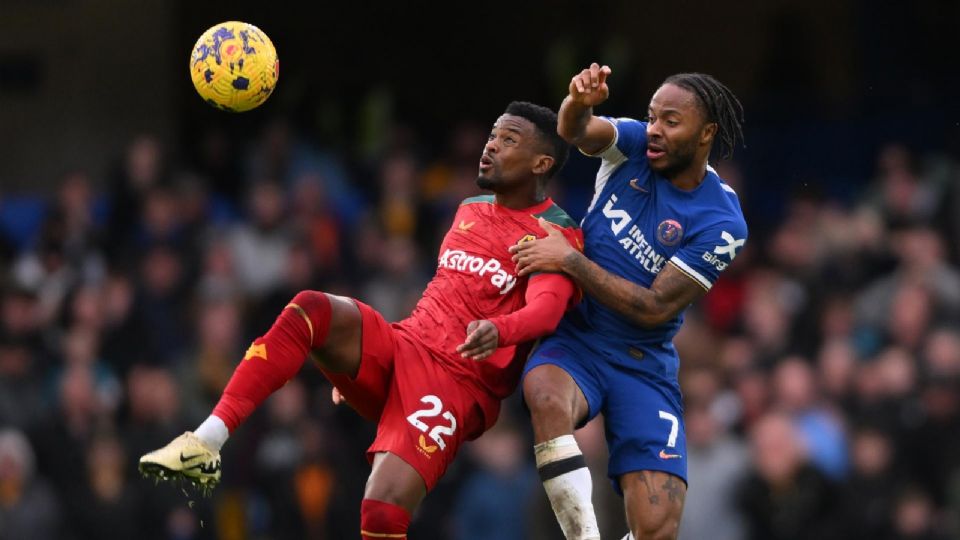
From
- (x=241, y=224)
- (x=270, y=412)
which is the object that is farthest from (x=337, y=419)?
(x=241, y=224)

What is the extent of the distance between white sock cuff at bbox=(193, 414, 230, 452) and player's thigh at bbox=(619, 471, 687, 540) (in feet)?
6.25

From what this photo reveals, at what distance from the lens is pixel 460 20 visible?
62.0 ft

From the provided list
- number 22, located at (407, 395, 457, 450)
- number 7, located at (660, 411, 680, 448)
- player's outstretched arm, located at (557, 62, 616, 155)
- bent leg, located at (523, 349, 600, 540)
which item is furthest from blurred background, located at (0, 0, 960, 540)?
player's outstretched arm, located at (557, 62, 616, 155)

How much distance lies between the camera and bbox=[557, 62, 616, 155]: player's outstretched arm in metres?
7.83

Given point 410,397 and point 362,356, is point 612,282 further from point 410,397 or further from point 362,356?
point 362,356

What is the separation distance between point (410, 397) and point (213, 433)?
980 millimetres

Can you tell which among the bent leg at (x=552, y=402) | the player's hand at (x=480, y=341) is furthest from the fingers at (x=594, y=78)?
the bent leg at (x=552, y=402)

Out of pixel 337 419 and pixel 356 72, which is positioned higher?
pixel 356 72

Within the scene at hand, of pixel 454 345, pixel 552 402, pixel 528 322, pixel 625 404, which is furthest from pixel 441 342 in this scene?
pixel 625 404

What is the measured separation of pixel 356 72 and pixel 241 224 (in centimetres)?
367

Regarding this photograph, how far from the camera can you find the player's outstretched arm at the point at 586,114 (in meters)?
7.83

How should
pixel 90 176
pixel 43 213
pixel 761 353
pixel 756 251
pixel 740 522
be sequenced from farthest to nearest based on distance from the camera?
pixel 90 176 < pixel 43 213 < pixel 756 251 < pixel 761 353 < pixel 740 522

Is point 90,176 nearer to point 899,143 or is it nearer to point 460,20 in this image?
Answer: point 460,20

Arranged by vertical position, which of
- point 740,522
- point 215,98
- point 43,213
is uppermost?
point 215,98
